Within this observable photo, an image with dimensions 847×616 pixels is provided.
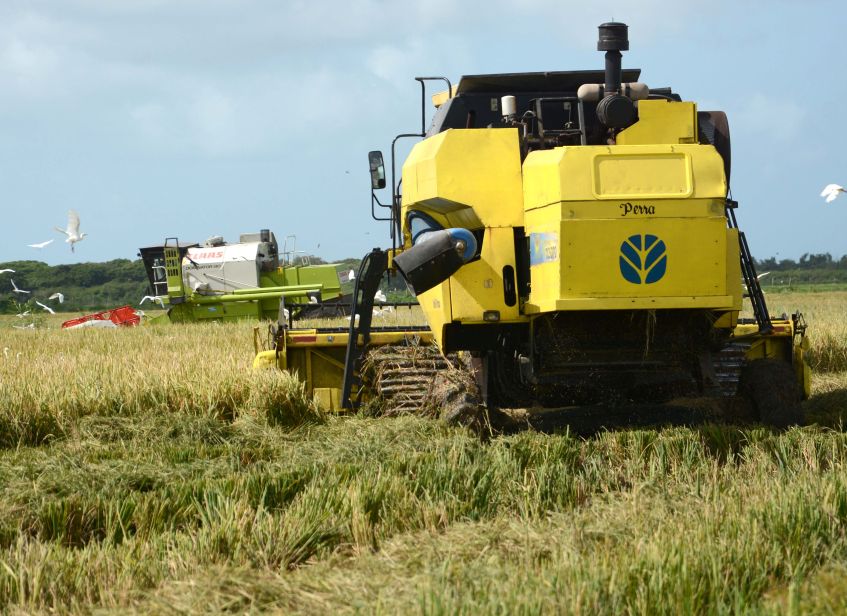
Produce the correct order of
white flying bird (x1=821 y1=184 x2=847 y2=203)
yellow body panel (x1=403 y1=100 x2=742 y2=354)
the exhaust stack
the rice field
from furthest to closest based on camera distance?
1. white flying bird (x1=821 y1=184 x2=847 y2=203)
2. the exhaust stack
3. yellow body panel (x1=403 y1=100 x2=742 y2=354)
4. the rice field

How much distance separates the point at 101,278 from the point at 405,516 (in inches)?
2681

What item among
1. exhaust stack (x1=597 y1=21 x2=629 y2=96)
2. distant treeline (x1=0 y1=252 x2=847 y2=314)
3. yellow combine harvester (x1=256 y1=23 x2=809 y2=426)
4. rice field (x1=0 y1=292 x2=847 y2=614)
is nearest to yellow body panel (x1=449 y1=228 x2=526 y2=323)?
yellow combine harvester (x1=256 y1=23 x2=809 y2=426)

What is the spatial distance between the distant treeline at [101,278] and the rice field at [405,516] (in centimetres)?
5407

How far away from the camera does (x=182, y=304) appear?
24.2 m

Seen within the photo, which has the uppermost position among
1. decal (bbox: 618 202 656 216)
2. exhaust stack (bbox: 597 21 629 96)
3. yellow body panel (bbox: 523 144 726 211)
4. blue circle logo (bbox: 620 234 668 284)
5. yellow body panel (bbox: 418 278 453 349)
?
exhaust stack (bbox: 597 21 629 96)

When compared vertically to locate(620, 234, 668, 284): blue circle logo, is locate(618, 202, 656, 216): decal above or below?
above

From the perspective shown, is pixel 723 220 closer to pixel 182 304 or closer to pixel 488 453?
pixel 488 453

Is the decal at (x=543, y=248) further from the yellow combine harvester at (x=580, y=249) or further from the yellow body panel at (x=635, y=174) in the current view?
the yellow body panel at (x=635, y=174)

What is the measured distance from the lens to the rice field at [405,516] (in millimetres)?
3701

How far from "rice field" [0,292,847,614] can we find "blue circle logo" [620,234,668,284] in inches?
36.3

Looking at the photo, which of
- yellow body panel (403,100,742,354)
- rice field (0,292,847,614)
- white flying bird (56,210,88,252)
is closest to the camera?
rice field (0,292,847,614)

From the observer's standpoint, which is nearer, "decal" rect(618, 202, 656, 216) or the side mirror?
"decal" rect(618, 202, 656, 216)

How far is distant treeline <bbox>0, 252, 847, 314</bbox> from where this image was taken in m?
62.8

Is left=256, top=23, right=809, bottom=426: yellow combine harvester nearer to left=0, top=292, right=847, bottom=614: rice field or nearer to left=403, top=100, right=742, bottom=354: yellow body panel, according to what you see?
left=403, top=100, right=742, bottom=354: yellow body panel
